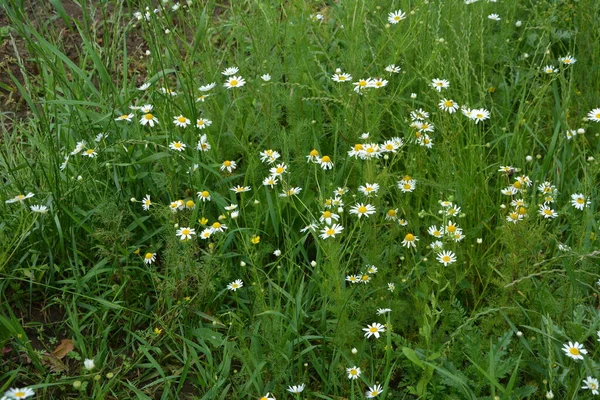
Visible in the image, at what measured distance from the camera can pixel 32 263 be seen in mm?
2471

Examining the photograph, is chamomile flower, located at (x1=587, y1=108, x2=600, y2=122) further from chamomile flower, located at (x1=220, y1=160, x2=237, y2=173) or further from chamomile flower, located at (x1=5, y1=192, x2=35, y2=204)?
chamomile flower, located at (x1=5, y1=192, x2=35, y2=204)

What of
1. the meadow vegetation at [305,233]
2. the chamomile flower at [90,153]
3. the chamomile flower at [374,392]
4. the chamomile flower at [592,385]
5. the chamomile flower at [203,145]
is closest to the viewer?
the chamomile flower at [592,385]

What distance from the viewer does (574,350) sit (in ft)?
6.40

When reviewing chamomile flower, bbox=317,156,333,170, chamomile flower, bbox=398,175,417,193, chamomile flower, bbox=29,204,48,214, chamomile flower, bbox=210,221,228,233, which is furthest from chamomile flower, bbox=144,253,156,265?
chamomile flower, bbox=398,175,417,193

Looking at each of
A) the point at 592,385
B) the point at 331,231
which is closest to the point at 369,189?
the point at 331,231

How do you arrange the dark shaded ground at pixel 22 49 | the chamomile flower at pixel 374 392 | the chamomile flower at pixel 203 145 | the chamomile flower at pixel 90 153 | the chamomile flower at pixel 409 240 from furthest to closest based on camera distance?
the dark shaded ground at pixel 22 49 → the chamomile flower at pixel 203 145 → the chamomile flower at pixel 90 153 → the chamomile flower at pixel 409 240 → the chamomile flower at pixel 374 392

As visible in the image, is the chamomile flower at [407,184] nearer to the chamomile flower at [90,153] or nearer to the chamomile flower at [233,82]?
the chamomile flower at [233,82]

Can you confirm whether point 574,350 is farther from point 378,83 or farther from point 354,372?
point 378,83

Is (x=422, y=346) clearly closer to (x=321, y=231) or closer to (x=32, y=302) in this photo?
(x=321, y=231)

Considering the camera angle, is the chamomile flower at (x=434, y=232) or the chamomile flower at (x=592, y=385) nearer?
the chamomile flower at (x=592, y=385)

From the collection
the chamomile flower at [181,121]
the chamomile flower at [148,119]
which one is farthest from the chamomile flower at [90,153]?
the chamomile flower at [181,121]

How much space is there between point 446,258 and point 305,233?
60 centimetres

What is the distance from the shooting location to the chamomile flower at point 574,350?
1.92m

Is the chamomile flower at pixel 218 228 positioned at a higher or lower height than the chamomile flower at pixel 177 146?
lower
